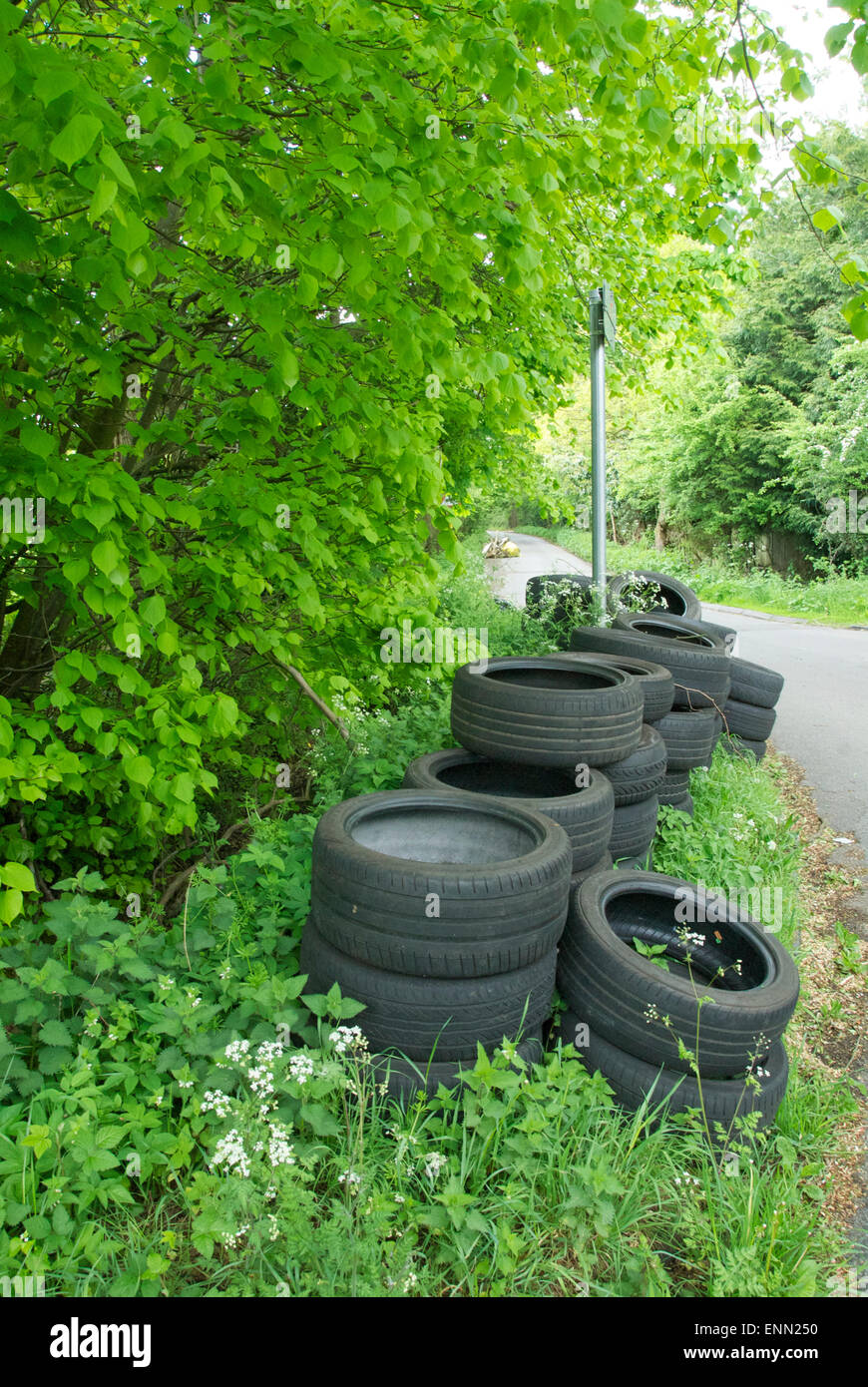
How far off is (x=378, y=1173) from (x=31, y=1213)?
987 mm

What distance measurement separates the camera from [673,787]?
563 cm

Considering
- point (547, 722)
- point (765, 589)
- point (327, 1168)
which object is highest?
point (765, 589)

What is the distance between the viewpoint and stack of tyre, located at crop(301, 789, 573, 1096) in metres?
2.81

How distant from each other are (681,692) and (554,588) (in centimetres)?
307

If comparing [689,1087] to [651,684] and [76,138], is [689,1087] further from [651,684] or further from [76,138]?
[76,138]

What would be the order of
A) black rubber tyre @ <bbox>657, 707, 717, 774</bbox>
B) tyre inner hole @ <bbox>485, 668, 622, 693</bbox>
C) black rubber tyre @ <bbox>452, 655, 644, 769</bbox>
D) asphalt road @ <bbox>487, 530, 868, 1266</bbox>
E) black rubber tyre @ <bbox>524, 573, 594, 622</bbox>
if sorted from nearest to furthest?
black rubber tyre @ <bbox>452, 655, 644, 769</bbox>, tyre inner hole @ <bbox>485, 668, 622, 693</bbox>, asphalt road @ <bbox>487, 530, 868, 1266</bbox>, black rubber tyre @ <bbox>657, 707, 717, 774</bbox>, black rubber tyre @ <bbox>524, 573, 594, 622</bbox>

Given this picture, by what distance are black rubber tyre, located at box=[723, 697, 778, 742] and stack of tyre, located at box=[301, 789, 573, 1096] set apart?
4.62 meters

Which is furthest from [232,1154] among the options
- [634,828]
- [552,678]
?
[552,678]

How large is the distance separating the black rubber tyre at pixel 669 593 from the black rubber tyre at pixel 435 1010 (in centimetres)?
591

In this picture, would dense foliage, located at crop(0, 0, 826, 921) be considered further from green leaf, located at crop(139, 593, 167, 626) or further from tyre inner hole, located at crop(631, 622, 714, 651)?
tyre inner hole, located at crop(631, 622, 714, 651)

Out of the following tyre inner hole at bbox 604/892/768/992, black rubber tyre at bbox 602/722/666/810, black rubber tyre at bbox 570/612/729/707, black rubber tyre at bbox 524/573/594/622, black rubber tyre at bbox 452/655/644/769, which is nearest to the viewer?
tyre inner hole at bbox 604/892/768/992

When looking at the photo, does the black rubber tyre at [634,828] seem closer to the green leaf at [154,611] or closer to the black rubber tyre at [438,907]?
the black rubber tyre at [438,907]

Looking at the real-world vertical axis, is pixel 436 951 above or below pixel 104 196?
below

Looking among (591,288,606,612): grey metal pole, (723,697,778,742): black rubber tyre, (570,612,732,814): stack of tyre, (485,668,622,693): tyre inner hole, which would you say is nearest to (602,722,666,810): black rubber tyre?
(570,612,732,814): stack of tyre
